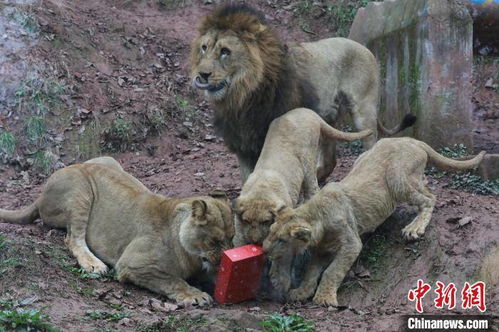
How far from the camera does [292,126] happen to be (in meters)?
8.74

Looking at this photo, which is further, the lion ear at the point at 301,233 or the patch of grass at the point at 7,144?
the patch of grass at the point at 7,144

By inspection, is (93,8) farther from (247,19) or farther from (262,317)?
(262,317)

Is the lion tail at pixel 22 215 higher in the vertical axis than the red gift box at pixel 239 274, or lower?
higher

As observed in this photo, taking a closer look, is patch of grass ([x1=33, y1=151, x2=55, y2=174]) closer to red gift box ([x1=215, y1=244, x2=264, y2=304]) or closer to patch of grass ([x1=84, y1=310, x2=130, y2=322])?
red gift box ([x1=215, y1=244, x2=264, y2=304])

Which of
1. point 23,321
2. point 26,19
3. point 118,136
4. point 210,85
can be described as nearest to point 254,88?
point 210,85

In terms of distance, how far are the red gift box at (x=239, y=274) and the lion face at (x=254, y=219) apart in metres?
0.11

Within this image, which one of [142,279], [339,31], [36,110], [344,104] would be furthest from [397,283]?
[339,31]

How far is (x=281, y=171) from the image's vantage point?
8258 mm

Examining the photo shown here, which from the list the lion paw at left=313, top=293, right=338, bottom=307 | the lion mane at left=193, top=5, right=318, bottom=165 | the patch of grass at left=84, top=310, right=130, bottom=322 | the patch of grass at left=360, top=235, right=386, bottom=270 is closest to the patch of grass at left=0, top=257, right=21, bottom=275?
the patch of grass at left=84, top=310, right=130, bottom=322

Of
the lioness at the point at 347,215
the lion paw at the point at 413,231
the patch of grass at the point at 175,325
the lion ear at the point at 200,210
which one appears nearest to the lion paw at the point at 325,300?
the lioness at the point at 347,215

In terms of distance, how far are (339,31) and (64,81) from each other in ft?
18.8

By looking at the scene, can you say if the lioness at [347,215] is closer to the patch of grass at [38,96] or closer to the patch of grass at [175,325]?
the patch of grass at [175,325]

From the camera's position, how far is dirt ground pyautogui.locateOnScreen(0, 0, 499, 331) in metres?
6.72

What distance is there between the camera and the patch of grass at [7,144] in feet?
37.9
